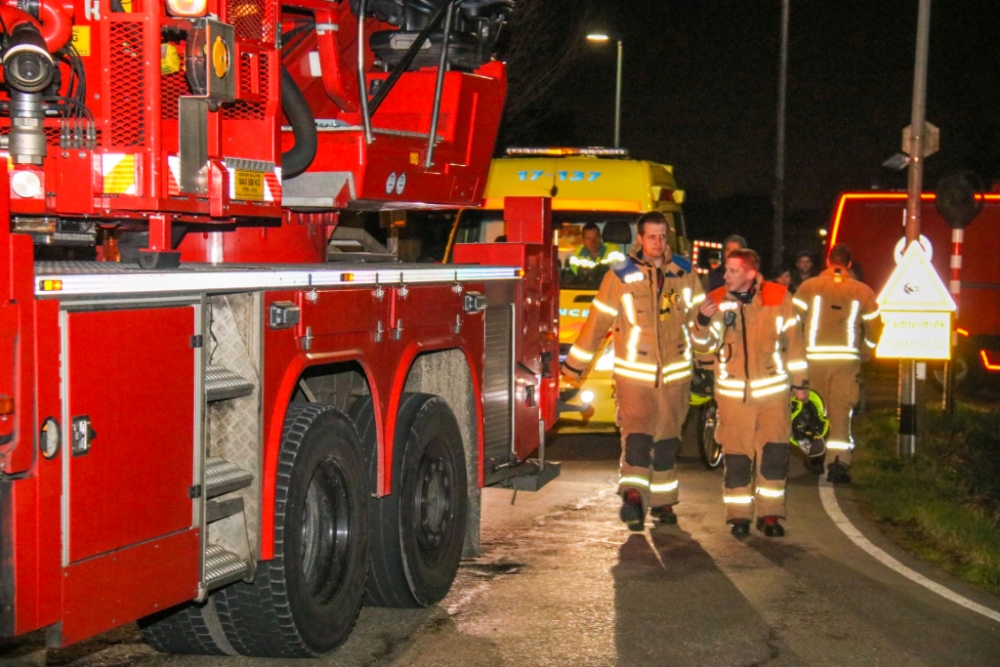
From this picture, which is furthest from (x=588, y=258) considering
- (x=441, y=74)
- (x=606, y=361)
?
(x=441, y=74)

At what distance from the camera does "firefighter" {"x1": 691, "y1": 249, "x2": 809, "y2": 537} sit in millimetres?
9312

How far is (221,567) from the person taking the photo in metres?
5.23

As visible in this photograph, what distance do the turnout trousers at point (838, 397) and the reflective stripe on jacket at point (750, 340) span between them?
2270 millimetres

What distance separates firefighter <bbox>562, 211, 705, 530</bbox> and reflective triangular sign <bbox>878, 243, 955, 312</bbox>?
369 cm

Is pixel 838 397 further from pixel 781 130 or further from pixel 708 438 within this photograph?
pixel 781 130

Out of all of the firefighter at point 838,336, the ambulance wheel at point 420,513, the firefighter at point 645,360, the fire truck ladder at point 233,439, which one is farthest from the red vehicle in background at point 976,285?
the fire truck ladder at point 233,439

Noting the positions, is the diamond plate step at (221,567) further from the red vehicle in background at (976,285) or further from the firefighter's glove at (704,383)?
the red vehicle in background at (976,285)

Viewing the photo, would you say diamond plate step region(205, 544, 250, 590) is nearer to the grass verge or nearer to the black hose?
the black hose

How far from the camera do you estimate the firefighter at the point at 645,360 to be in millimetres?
9250

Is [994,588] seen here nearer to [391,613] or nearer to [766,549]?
[766,549]

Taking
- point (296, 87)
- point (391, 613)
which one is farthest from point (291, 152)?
point (391, 613)

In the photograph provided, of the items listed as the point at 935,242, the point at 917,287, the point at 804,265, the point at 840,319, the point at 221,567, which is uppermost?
the point at 935,242

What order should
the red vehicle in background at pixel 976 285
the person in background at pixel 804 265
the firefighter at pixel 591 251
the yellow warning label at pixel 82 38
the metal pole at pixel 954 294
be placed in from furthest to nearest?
the red vehicle in background at pixel 976 285 < the person in background at pixel 804 265 < the metal pole at pixel 954 294 < the firefighter at pixel 591 251 < the yellow warning label at pixel 82 38

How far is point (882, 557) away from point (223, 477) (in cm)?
497
